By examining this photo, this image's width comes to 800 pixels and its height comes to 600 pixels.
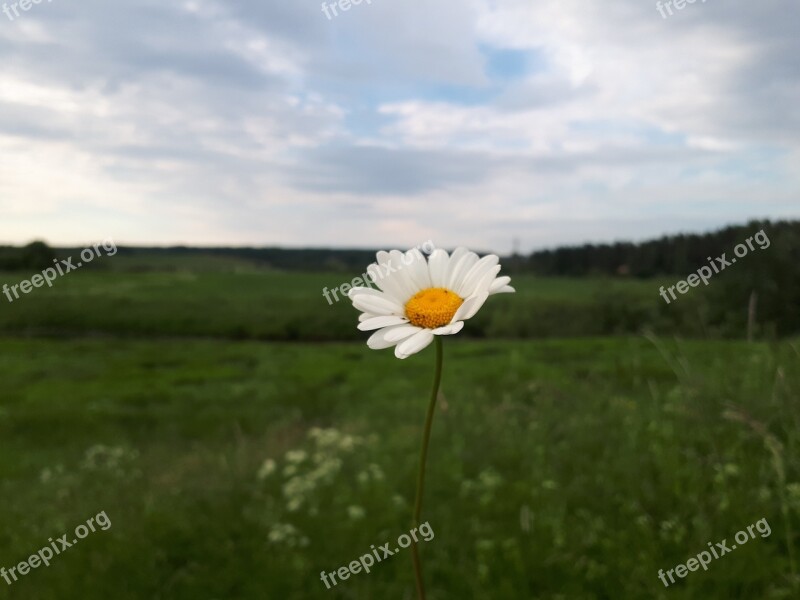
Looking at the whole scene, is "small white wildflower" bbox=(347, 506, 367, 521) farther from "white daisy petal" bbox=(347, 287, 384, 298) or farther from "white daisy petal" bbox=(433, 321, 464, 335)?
"white daisy petal" bbox=(433, 321, 464, 335)

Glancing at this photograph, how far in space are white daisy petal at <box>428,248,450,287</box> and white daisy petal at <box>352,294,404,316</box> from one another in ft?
0.51

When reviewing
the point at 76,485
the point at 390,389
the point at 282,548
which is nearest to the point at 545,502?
the point at 282,548

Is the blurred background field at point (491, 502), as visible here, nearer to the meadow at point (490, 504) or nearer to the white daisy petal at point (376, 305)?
the meadow at point (490, 504)

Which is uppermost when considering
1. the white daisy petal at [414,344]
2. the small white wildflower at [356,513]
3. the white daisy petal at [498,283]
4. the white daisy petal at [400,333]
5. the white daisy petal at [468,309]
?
the white daisy petal at [498,283]

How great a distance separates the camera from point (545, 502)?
4.53m

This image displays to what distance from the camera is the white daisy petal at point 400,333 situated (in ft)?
3.56

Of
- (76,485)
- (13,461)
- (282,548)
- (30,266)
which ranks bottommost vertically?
(13,461)

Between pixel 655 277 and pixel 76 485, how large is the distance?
3295 cm

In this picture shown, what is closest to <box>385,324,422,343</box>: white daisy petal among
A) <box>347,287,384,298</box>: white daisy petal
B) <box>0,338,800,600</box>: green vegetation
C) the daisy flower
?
the daisy flower

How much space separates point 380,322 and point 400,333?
0.06 meters

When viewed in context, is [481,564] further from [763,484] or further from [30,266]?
[30,266]

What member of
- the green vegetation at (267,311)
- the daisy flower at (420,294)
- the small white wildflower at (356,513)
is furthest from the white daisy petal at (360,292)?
the green vegetation at (267,311)

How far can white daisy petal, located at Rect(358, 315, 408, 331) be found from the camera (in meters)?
1.14

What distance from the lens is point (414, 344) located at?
1.02m
